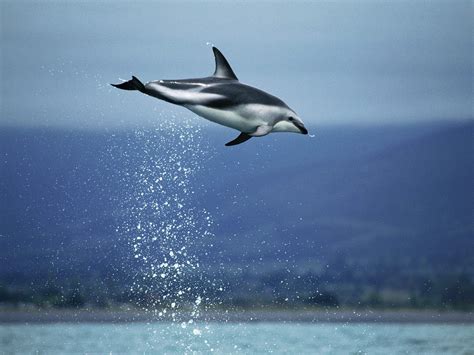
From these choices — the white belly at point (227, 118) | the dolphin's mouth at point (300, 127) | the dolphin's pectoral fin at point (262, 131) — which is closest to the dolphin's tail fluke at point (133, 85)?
the white belly at point (227, 118)

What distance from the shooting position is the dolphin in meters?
12.0

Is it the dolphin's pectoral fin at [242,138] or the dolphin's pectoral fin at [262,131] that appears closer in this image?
the dolphin's pectoral fin at [262,131]

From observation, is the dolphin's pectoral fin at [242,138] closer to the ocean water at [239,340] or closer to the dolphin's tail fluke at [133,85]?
the dolphin's tail fluke at [133,85]

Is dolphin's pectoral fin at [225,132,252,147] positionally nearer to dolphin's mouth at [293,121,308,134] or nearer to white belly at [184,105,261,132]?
white belly at [184,105,261,132]

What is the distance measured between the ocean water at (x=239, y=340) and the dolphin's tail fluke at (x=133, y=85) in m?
18.0

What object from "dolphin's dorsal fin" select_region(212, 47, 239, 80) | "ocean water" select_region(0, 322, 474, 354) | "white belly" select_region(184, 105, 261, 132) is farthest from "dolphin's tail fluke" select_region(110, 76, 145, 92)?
"ocean water" select_region(0, 322, 474, 354)

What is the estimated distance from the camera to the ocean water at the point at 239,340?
3106 cm

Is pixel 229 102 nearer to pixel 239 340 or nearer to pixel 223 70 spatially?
pixel 223 70

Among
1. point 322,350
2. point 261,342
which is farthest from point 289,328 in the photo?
point 322,350

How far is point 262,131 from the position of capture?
12602 millimetres

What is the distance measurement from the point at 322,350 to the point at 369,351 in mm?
1423

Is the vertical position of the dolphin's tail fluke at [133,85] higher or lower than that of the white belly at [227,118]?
higher

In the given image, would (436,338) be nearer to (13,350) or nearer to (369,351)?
(369,351)

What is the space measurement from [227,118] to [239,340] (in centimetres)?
2512
